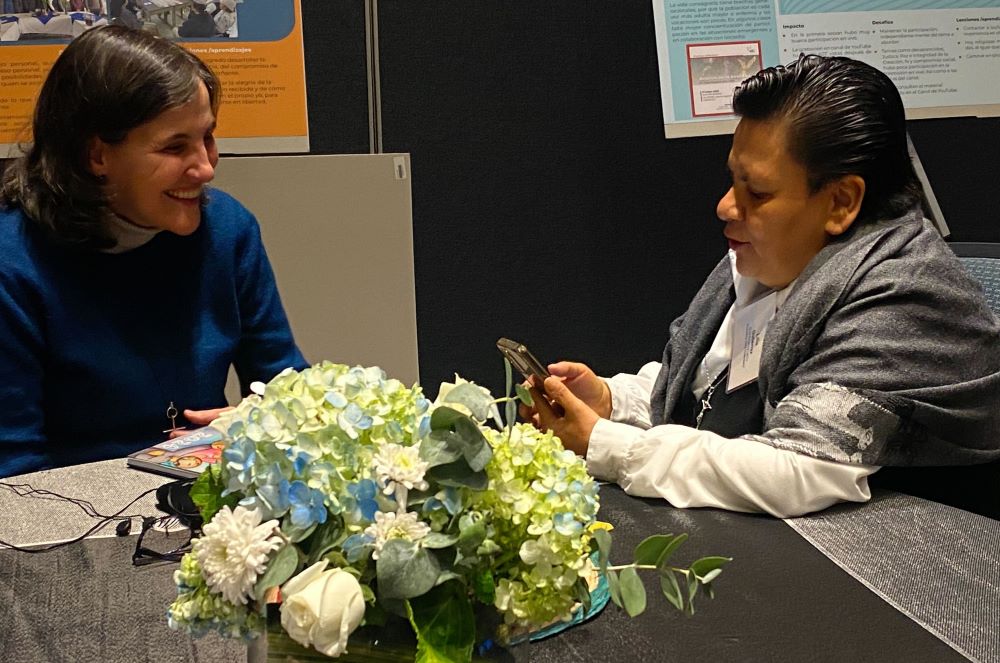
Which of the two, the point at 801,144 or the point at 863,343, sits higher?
the point at 801,144

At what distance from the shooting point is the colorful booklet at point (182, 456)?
4.39 ft

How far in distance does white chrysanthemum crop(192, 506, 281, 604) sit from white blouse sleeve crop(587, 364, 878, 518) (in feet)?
2.59

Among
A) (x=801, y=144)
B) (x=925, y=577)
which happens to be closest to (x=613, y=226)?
(x=801, y=144)

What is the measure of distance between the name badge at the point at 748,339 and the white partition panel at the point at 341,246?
1156 mm

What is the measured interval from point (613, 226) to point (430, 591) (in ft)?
7.43

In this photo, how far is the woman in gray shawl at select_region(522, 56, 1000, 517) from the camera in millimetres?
1229

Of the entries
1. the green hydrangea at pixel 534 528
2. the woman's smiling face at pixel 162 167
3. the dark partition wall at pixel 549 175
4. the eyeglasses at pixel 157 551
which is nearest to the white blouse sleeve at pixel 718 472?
the eyeglasses at pixel 157 551

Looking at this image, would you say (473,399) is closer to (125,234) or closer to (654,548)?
(654,548)

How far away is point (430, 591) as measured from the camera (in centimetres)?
59

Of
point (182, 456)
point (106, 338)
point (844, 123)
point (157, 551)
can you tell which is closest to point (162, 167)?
point (106, 338)

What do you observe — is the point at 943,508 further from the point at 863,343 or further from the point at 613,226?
the point at 613,226

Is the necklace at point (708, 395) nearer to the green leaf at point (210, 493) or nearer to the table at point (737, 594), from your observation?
the table at point (737, 594)

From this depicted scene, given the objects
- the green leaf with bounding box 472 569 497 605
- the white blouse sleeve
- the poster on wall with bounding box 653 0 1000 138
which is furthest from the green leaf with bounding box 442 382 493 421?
the poster on wall with bounding box 653 0 1000 138

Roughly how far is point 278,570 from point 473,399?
170 mm
